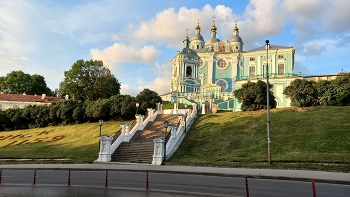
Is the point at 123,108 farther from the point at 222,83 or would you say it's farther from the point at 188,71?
the point at 222,83

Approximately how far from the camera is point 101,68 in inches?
2662

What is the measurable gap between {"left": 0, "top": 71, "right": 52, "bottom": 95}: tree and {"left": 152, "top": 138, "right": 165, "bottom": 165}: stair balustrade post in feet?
267

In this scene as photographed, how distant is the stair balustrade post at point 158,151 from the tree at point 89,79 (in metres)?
45.6

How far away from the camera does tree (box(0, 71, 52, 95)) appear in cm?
8869

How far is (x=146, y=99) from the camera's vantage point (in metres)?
43.5

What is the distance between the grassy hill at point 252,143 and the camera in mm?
19859

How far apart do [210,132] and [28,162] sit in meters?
16.9

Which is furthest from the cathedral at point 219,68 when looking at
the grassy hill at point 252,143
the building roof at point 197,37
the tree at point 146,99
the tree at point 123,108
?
the grassy hill at point 252,143

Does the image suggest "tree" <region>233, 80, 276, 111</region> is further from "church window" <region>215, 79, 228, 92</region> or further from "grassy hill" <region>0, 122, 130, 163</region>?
"church window" <region>215, 79, 228, 92</region>

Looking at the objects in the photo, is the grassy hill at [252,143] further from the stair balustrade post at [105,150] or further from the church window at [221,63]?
the church window at [221,63]

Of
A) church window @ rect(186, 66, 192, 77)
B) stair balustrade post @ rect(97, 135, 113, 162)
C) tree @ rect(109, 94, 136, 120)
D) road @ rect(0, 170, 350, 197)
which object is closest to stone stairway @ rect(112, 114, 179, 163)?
stair balustrade post @ rect(97, 135, 113, 162)

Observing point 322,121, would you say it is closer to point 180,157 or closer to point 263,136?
point 263,136

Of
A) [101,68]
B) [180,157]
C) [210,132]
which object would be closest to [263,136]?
[210,132]

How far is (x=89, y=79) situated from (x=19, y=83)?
→ 3663 cm
